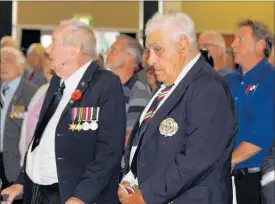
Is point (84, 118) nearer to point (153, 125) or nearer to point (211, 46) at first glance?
point (153, 125)

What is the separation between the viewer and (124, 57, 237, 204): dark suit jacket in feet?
8.14

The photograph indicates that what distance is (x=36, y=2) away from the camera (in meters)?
10.6

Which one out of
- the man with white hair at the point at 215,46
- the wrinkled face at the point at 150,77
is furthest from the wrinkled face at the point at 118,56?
the man with white hair at the point at 215,46

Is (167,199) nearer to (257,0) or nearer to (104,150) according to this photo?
(104,150)

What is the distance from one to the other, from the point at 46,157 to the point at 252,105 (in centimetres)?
129

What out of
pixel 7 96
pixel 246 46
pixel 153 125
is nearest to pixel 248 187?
pixel 246 46

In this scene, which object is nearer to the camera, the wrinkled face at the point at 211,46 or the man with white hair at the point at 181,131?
the man with white hair at the point at 181,131

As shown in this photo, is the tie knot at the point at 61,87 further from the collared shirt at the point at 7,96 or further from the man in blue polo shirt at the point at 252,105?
the collared shirt at the point at 7,96

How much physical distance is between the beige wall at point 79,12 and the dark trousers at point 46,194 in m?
7.67

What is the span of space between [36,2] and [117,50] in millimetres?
6366

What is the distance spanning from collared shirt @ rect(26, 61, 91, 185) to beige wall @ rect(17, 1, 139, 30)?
755cm

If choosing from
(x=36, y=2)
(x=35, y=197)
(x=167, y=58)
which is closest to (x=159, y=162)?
(x=167, y=58)

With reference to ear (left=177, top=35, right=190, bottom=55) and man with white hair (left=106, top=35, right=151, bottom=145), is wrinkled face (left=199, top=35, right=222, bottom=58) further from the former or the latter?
ear (left=177, top=35, right=190, bottom=55)

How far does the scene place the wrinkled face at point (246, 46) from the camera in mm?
3875
